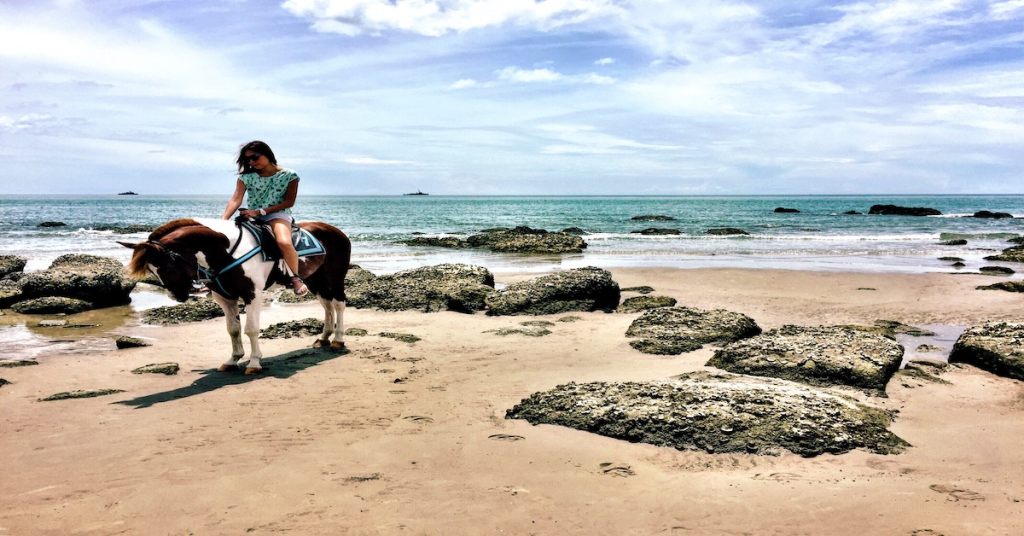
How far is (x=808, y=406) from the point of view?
4941 millimetres

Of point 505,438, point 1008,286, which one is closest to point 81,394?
point 505,438

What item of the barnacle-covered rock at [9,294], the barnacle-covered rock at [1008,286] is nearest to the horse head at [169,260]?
the barnacle-covered rock at [9,294]

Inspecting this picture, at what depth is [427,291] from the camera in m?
11.7

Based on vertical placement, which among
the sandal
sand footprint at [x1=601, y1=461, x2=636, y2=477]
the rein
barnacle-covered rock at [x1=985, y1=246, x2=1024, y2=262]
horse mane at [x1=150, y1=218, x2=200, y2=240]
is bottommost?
sand footprint at [x1=601, y1=461, x2=636, y2=477]

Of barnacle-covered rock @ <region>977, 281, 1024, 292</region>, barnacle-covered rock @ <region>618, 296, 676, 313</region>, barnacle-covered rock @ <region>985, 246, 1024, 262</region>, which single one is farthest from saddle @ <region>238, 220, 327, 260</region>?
barnacle-covered rock @ <region>985, 246, 1024, 262</region>

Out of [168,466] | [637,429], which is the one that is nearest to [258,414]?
[168,466]

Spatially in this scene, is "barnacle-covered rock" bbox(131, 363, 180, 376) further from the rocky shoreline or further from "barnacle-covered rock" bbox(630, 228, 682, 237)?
"barnacle-covered rock" bbox(630, 228, 682, 237)

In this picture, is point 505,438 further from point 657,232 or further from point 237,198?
point 657,232

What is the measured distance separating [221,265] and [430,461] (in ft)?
12.4

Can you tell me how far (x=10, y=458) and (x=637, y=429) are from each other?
15.9 ft

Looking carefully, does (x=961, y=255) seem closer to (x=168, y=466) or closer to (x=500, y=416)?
(x=500, y=416)

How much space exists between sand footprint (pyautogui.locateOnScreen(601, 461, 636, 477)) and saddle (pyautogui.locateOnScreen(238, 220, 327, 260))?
4.86 m

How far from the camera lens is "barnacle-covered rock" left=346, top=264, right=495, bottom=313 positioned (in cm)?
1129

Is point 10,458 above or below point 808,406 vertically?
below
